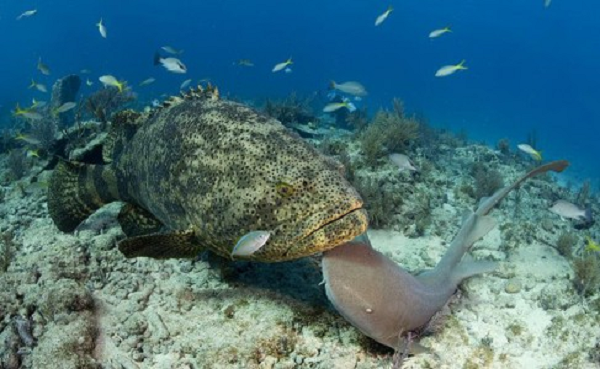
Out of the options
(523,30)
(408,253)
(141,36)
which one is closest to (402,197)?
(408,253)

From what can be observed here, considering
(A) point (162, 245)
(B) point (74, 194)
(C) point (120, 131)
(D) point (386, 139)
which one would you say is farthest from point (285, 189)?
(D) point (386, 139)

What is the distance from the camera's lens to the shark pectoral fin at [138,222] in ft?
17.1

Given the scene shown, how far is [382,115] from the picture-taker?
1070 cm

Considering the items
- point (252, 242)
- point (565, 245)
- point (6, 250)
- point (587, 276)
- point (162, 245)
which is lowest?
point (565, 245)

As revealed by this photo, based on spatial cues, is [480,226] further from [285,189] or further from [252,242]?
[252,242]

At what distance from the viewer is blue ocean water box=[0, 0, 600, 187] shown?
101 metres

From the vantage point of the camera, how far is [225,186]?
3.74m

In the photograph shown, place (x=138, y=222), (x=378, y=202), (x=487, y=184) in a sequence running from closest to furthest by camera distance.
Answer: (x=138, y=222)
(x=378, y=202)
(x=487, y=184)

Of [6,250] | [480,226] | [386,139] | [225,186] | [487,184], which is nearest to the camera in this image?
[225,186]

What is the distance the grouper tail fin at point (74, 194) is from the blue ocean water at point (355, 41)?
80.9 metres

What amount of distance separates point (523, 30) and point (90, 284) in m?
185

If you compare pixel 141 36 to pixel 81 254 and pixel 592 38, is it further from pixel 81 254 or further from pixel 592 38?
pixel 592 38

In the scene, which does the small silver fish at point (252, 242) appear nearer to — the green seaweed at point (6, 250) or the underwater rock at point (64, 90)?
the green seaweed at point (6, 250)

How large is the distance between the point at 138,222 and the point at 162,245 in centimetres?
154
